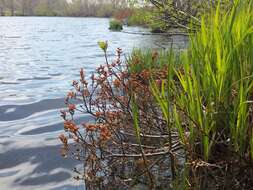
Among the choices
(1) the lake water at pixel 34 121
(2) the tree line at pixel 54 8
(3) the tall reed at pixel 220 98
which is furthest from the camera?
(2) the tree line at pixel 54 8

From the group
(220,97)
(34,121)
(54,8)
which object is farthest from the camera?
(54,8)

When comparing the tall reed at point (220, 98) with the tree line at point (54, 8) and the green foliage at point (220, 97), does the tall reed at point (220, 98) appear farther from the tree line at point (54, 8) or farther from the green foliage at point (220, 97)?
the tree line at point (54, 8)

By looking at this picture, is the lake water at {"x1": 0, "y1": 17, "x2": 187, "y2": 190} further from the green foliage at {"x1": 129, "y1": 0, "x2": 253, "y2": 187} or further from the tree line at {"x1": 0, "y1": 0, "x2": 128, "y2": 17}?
the tree line at {"x1": 0, "y1": 0, "x2": 128, "y2": 17}

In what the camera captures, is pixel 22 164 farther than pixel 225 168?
Yes

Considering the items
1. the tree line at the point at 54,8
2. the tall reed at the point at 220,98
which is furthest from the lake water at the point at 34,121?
the tree line at the point at 54,8

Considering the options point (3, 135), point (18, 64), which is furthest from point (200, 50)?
point (18, 64)

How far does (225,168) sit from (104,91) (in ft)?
5.78

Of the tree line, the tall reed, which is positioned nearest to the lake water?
the tall reed

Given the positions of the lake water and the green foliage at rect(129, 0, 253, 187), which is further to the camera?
the lake water

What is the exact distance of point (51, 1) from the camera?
104 metres

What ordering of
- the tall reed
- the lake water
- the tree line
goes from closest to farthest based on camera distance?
the tall reed
the lake water
the tree line

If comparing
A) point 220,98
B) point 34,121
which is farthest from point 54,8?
point 220,98

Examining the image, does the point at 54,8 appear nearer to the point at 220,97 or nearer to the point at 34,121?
the point at 34,121

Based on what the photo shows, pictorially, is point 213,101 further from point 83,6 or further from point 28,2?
point 28,2
